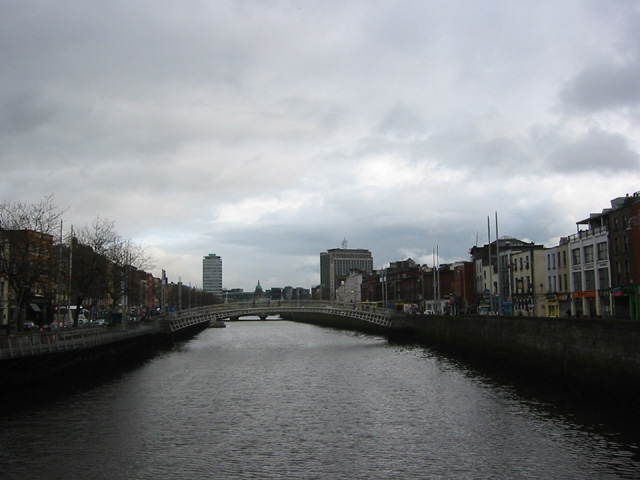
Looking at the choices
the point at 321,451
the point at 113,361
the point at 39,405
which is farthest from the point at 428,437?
the point at 113,361

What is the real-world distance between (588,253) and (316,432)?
52419 millimetres

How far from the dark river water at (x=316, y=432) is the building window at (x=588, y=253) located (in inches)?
1341

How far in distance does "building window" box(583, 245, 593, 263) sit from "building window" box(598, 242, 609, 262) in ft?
6.81

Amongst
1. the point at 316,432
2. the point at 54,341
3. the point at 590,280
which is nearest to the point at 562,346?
the point at 316,432

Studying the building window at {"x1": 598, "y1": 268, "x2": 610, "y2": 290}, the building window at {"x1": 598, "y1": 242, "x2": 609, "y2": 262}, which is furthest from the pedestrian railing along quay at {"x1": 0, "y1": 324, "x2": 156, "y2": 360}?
the building window at {"x1": 598, "y1": 242, "x2": 609, "y2": 262}

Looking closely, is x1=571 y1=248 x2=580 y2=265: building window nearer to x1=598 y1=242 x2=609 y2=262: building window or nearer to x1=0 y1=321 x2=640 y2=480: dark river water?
x1=598 y1=242 x2=609 y2=262: building window

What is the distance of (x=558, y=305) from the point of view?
76.6 meters

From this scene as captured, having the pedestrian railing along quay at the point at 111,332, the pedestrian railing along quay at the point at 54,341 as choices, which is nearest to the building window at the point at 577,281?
the pedestrian railing along quay at the point at 111,332

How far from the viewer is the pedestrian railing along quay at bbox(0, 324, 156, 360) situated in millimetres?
30375

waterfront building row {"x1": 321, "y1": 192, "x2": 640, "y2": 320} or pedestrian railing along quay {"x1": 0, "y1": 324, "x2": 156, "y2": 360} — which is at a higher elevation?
waterfront building row {"x1": 321, "y1": 192, "x2": 640, "y2": 320}

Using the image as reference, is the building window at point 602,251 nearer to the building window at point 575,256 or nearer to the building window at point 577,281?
Answer: the building window at point 577,281

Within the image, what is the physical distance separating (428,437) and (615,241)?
4566cm

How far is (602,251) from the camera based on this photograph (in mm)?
64562

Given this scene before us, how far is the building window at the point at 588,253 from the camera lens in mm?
67375
